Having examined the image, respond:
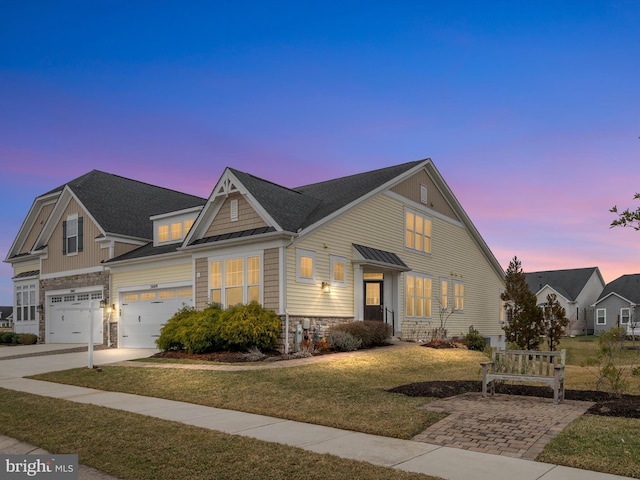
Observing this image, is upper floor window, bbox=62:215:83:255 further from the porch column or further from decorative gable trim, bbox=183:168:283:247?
the porch column

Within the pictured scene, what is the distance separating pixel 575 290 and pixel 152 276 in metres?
43.4

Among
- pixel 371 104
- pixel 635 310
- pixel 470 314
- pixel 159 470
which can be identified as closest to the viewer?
pixel 159 470

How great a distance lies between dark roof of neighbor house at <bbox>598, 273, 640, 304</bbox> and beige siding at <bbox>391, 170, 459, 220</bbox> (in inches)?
1165

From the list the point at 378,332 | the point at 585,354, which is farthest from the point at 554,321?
the point at 378,332

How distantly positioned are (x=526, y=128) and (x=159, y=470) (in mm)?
19343

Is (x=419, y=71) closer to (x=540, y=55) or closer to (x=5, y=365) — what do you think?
(x=540, y=55)

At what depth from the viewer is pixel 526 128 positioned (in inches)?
829

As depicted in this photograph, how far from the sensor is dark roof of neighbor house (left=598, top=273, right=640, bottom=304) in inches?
1940

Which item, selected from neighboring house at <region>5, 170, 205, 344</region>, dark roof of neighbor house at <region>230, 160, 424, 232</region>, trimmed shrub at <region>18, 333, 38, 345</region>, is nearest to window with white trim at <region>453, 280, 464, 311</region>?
dark roof of neighbor house at <region>230, 160, 424, 232</region>

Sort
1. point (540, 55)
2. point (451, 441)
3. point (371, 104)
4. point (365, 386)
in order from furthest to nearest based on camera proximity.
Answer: point (371, 104) → point (540, 55) → point (365, 386) → point (451, 441)

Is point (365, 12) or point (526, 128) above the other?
point (365, 12)

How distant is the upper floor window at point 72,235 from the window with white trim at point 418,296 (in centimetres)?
1678

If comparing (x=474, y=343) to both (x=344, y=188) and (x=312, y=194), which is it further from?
(x=312, y=194)

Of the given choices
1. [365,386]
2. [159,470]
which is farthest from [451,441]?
[365,386]
